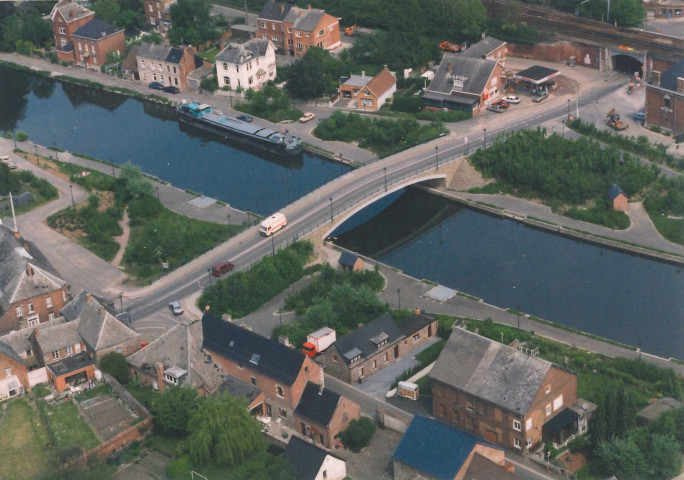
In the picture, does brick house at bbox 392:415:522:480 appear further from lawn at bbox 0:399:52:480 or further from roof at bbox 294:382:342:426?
lawn at bbox 0:399:52:480

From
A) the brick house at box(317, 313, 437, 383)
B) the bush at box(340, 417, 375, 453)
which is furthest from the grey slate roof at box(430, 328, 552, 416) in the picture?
the brick house at box(317, 313, 437, 383)

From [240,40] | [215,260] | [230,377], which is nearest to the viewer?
[230,377]

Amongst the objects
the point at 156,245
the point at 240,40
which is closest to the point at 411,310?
the point at 156,245

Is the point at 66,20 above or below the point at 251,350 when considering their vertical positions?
above

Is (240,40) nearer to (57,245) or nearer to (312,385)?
(57,245)

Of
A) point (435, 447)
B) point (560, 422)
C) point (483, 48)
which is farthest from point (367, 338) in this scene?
point (483, 48)

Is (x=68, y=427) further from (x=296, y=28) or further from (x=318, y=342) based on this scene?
(x=296, y=28)
